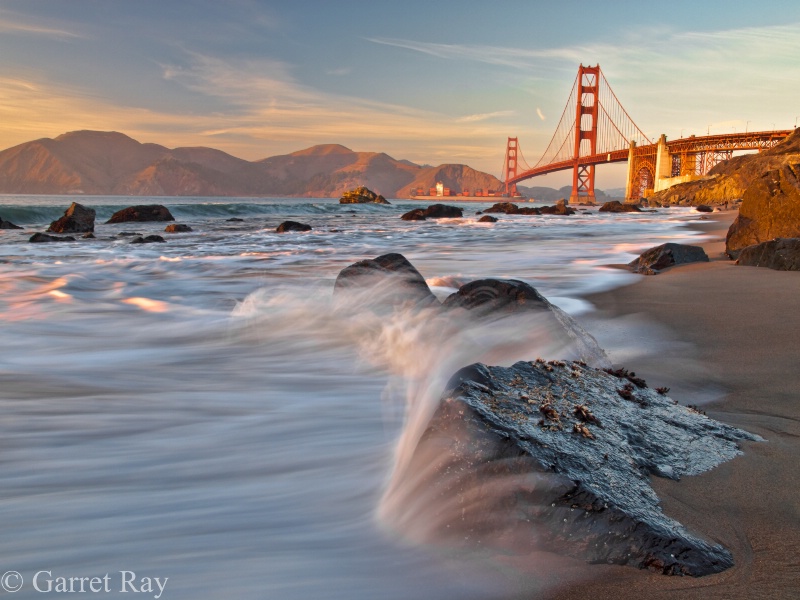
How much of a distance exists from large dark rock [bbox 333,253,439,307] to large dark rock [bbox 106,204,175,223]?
16602 mm

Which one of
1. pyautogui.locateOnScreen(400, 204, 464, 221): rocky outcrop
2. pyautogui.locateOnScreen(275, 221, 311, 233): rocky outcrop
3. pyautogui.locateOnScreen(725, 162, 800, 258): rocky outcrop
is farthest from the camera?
pyautogui.locateOnScreen(400, 204, 464, 221): rocky outcrop

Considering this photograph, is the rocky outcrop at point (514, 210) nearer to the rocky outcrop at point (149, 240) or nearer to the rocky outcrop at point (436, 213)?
the rocky outcrop at point (436, 213)

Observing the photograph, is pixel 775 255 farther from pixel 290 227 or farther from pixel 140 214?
pixel 140 214

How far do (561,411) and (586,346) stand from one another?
99 cm

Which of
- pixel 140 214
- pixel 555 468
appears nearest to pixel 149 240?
pixel 140 214

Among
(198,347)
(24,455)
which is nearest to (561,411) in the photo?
(24,455)

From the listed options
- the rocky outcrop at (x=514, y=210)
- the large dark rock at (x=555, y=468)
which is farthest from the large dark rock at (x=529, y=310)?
the rocky outcrop at (x=514, y=210)

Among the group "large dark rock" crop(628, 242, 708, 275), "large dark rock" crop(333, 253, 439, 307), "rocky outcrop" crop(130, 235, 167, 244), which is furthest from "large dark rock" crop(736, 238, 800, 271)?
"rocky outcrop" crop(130, 235, 167, 244)

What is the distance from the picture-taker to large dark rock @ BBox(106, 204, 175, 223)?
18344 mm

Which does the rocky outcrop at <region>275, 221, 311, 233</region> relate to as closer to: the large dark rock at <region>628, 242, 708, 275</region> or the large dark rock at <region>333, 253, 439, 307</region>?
the large dark rock at <region>628, 242, 708, 275</region>

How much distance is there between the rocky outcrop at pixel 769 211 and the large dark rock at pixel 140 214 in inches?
678

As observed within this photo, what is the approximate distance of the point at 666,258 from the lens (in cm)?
586

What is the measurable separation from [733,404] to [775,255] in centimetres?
390

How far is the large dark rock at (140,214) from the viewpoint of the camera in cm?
1834
